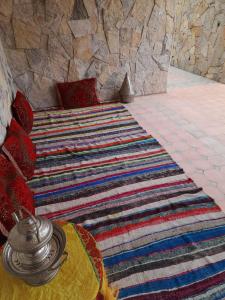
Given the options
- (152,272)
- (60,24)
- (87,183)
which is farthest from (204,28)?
(152,272)

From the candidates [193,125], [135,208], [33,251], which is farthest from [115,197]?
[193,125]

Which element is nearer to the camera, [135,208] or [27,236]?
[27,236]

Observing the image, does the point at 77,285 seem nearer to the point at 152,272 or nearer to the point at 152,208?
the point at 152,272

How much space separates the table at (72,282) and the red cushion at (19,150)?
0.90m

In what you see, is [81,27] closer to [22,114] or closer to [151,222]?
[22,114]

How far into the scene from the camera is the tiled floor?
6.38ft

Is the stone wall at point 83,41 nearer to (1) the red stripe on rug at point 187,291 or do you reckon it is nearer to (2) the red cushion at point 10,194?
(2) the red cushion at point 10,194

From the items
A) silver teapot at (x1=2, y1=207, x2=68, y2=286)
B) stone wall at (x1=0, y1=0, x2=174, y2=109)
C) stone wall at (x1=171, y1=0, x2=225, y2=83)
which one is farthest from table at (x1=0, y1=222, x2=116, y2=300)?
stone wall at (x1=171, y1=0, x2=225, y2=83)

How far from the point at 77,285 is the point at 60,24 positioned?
9.21 feet

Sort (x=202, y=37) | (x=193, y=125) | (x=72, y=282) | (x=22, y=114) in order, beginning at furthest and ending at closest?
(x=202, y=37), (x=193, y=125), (x=22, y=114), (x=72, y=282)

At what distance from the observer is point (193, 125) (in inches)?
106

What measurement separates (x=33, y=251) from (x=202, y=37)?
4664 mm

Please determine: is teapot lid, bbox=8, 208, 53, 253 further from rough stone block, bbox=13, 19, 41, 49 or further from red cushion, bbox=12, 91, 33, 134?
rough stone block, bbox=13, 19, 41, 49

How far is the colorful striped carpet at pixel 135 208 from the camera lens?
1.18 m
